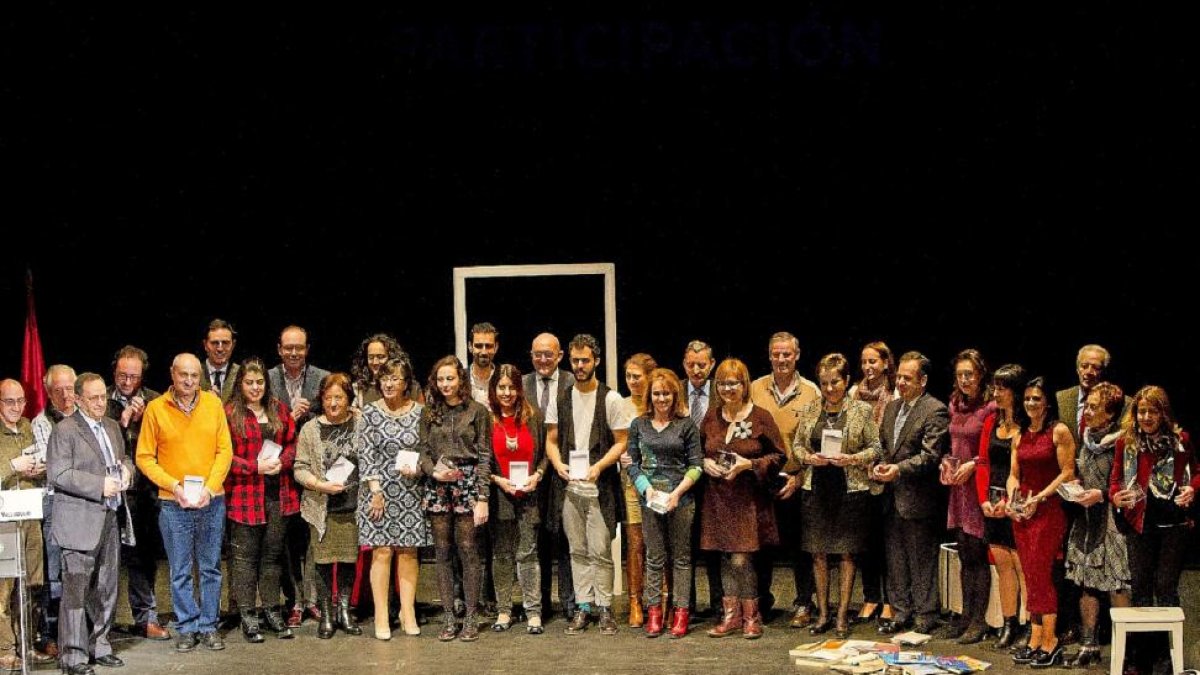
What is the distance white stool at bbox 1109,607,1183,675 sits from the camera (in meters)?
5.54

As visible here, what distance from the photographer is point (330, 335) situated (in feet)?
28.6

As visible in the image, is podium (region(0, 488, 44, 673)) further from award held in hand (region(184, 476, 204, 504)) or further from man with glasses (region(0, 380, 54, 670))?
award held in hand (region(184, 476, 204, 504))

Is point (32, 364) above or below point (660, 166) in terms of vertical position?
below

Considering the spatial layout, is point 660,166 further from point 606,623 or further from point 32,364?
point 32,364

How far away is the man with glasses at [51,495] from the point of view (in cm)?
636

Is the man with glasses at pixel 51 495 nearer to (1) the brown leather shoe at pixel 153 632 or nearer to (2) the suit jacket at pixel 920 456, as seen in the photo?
(1) the brown leather shoe at pixel 153 632

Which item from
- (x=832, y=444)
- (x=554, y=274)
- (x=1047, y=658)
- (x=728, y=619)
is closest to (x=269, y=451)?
(x=554, y=274)

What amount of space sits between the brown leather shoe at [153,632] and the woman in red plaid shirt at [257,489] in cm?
42

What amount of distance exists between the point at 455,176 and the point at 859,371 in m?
2.90

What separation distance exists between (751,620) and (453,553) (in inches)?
61.4

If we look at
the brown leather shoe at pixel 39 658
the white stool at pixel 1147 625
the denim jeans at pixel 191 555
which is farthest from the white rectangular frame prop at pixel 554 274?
the white stool at pixel 1147 625

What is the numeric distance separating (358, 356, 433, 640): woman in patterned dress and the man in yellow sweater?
2.33 feet

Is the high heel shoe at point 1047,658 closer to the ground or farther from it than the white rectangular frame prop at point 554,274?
closer to the ground

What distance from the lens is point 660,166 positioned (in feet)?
27.1
